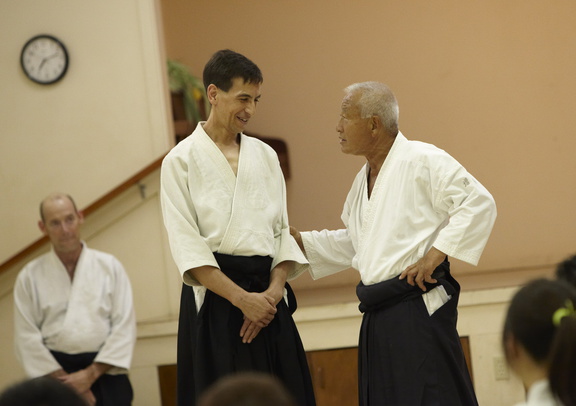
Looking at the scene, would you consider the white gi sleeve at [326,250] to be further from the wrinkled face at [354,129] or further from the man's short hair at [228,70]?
the man's short hair at [228,70]

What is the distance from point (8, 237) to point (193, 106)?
1571 mm

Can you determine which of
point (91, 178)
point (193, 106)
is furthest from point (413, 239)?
point (193, 106)

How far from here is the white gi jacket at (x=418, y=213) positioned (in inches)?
117

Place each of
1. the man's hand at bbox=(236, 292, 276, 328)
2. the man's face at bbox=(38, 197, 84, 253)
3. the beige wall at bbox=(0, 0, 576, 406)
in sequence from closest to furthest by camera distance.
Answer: the man's hand at bbox=(236, 292, 276, 328), the man's face at bbox=(38, 197, 84, 253), the beige wall at bbox=(0, 0, 576, 406)

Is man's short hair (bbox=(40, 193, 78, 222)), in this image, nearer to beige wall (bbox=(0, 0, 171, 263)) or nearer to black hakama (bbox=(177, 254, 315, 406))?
→ beige wall (bbox=(0, 0, 171, 263))

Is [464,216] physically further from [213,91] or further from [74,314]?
[74,314]

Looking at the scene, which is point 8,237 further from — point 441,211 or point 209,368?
point 441,211

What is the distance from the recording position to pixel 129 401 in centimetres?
418

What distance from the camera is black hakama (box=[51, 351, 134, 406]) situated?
4117 millimetres

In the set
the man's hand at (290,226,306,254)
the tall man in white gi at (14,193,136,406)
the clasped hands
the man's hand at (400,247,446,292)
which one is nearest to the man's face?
the tall man in white gi at (14,193,136,406)

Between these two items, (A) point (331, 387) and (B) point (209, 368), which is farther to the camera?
(A) point (331, 387)

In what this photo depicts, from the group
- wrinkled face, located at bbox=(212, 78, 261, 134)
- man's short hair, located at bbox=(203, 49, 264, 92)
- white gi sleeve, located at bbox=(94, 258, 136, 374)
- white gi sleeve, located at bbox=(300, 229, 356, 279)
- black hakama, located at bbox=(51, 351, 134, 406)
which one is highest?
man's short hair, located at bbox=(203, 49, 264, 92)

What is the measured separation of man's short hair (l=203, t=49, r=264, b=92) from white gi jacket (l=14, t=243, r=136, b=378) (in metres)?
1.62

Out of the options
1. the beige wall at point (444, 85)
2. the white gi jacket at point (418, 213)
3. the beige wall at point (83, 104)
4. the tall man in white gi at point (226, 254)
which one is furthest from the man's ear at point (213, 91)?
the beige wall at point (444, 85)
